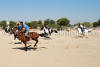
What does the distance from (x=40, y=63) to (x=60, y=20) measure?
9350 centimetres

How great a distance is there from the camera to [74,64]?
8.11 m

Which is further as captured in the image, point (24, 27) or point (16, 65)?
point (24, 27)

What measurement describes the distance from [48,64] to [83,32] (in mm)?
16285

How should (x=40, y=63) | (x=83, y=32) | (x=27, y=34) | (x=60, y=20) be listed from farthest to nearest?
(x=60, y=20), (x=83, y=32), (x=27, y=34), (x=40, y=63)

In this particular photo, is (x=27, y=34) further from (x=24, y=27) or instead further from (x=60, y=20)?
(x=60, y=20)

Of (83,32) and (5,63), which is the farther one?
(83,32)

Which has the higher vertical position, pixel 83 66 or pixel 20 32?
pixel 20 32

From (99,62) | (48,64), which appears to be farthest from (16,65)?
(99,62)

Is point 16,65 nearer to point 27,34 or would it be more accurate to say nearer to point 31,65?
point 31,65

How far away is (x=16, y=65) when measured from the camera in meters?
7.96

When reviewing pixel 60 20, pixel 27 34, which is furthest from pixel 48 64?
pixel 60 20

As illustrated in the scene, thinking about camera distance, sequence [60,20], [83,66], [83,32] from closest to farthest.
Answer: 1. [83,66]
2. [83,32]
3. [60,20]

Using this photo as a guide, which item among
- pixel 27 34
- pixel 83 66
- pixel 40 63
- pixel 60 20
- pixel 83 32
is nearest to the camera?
pixel 83 66

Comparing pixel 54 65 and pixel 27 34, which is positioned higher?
pixel 27 34
